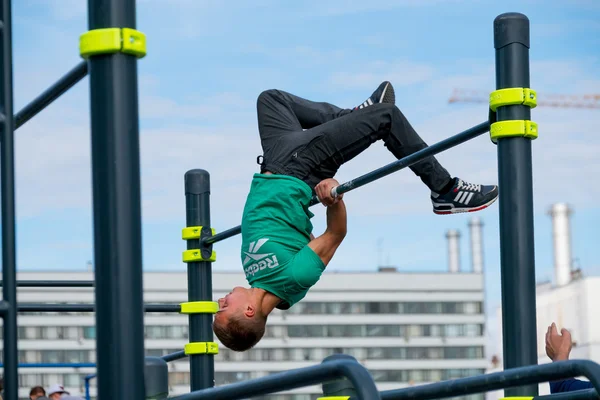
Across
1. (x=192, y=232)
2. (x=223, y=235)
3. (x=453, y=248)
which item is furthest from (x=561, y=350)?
(x=453, y=248)

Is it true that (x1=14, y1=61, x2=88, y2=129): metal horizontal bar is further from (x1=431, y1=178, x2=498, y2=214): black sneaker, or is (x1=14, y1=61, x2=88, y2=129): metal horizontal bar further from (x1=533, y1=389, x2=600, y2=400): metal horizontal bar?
(x1=431, y1=178, x2=498, y2=214): black sneaker

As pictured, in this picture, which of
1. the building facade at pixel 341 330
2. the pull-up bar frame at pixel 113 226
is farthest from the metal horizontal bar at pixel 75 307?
the building facade at pixel 341 330

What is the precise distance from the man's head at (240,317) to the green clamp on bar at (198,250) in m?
1.54

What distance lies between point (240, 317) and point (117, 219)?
253cm

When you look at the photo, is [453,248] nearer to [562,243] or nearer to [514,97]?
[562,243]

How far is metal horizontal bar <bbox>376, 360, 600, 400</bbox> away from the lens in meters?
1.76

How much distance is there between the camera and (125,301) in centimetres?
180

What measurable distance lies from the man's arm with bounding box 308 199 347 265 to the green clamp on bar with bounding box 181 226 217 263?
1785 millimetres

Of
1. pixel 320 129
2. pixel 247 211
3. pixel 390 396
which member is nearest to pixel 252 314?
pixel 247 211

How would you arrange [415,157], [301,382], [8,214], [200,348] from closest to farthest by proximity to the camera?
[301,382] → [8,214] → [415,157] → [200,348]

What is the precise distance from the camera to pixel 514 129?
9.80ft

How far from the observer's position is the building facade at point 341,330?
54.0 meters

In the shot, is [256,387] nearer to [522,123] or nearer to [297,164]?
[522,123]

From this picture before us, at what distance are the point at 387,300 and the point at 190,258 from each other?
2125 inches
